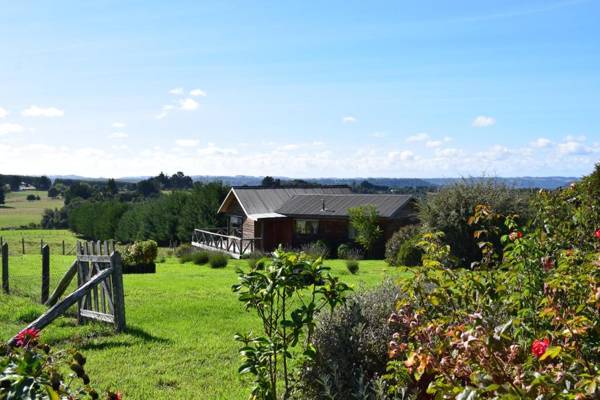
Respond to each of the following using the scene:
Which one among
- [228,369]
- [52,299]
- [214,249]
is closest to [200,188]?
[214,249]

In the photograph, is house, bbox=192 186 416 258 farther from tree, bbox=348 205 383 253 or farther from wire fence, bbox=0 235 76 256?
wire fence, bbox=0 235 76 256

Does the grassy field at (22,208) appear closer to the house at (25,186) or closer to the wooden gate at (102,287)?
the house at (25,186)

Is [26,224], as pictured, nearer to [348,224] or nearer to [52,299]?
[348,224]

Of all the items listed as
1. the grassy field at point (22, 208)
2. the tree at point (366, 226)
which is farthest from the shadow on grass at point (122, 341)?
the grassy field at point (22, 208)

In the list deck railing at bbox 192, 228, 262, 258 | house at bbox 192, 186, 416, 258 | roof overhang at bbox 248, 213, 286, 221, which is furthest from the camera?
roof overhang at bbox 248, 213, 286, 221

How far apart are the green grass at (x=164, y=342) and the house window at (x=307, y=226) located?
24.7 m

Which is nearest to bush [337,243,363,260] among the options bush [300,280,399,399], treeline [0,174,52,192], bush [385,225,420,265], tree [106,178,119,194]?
bush [385,225,420,265]

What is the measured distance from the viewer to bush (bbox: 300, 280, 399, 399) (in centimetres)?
562

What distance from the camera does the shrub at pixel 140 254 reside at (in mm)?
25484

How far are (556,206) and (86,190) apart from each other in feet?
384

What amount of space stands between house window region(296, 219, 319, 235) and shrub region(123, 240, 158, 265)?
16037 mm

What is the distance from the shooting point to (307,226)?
A: 1602 inches

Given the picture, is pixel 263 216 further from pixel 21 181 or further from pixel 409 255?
pixel 21 181

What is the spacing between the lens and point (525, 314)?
4.57 m
